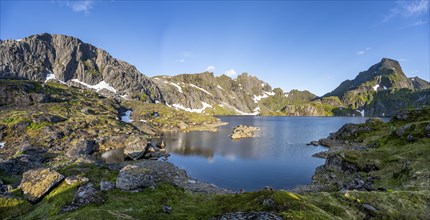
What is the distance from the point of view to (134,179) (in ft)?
108

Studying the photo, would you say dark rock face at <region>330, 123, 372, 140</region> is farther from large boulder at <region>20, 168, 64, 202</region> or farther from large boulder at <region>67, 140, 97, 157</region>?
large boulder at <region>20, 168, 64, 202</region>

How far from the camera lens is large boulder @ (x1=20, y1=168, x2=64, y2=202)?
3377cm

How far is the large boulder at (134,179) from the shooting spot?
3192 centimetres

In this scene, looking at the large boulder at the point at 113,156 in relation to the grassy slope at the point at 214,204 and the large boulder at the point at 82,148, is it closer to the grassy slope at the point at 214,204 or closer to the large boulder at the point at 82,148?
the large boulder at the point at 82,148

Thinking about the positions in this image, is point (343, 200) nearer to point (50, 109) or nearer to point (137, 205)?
point (137, 205)

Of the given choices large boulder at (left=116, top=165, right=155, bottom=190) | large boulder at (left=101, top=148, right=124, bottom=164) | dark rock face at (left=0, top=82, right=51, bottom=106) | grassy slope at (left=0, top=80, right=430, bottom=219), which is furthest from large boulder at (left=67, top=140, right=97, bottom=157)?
dark rock face at (left=0, top=82, right=51, bottom=106)

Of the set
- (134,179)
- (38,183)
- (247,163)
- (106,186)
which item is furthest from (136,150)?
(106,186)

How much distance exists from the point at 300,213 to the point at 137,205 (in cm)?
1648

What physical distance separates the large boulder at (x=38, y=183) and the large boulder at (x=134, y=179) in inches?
384

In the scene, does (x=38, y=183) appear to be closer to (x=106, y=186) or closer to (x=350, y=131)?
(x=106, y=186)

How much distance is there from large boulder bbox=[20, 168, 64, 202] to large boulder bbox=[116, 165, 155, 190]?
9.76 metres

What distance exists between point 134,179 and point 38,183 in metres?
13.5

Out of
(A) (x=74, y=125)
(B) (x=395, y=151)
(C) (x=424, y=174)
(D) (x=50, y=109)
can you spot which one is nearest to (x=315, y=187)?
(C) (x=424, y=174)

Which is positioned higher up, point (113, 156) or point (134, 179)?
point (134, 179)
